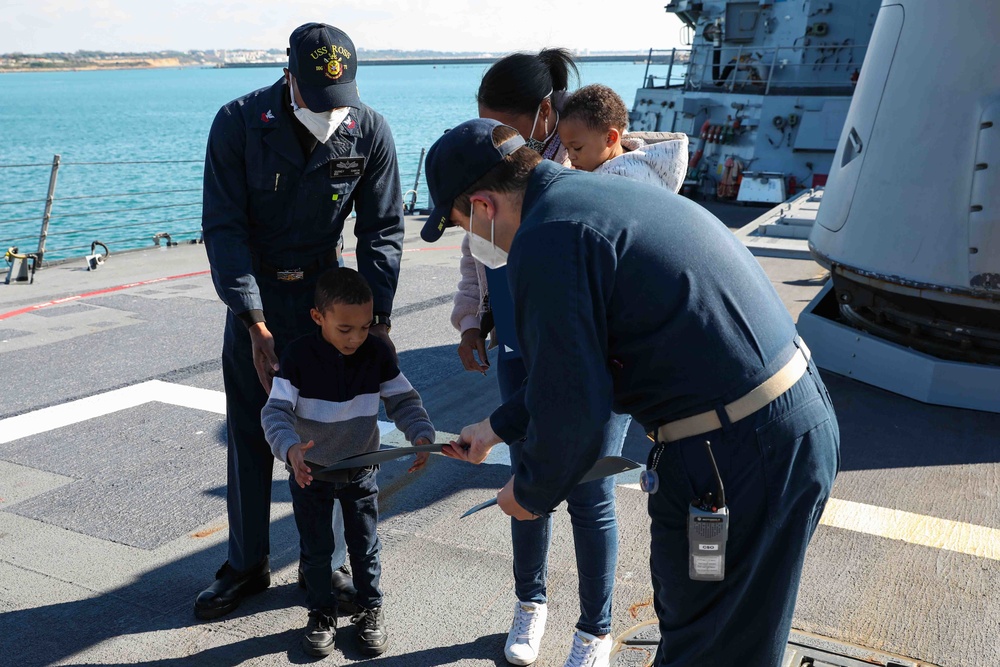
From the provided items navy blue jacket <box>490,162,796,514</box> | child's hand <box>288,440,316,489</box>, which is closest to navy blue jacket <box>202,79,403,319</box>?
child's hand <box>288,440,316,489</box>

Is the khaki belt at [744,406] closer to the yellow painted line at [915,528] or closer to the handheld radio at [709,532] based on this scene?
the handheld radio at [709,532]

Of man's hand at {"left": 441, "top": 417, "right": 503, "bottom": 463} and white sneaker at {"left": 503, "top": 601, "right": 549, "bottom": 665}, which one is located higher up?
man's hand at {"left": 441, "top": 417, "right": 503, "bottom": 463}

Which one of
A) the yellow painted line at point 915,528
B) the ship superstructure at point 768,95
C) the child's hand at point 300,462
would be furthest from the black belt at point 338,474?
the ship superstructure at point 768,95

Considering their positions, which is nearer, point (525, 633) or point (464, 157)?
point (464, 157)

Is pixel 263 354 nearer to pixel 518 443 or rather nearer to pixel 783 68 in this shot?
pixel 518 443

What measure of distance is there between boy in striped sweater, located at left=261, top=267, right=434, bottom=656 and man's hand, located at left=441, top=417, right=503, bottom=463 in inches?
22.8

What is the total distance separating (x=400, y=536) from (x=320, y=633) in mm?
893

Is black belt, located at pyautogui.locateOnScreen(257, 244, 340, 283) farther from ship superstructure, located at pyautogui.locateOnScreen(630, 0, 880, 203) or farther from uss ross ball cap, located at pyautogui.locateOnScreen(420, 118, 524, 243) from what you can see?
ship superstructure, located at pyautogui.locateOnScreen(630, 0, 880, 203)

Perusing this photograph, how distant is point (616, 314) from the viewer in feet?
6.08

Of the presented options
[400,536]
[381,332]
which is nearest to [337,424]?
[381,332]

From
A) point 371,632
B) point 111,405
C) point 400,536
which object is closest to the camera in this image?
point 371,632

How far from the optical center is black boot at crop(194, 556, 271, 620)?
3.32 metres

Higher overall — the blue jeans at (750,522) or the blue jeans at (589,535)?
the blue jeans at (750,522)

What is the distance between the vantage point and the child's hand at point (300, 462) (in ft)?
9.24
